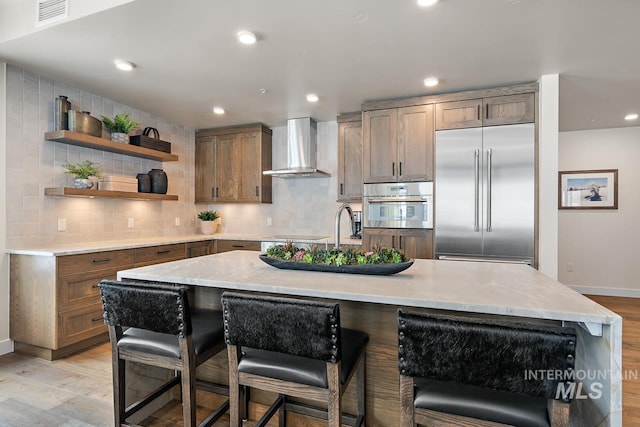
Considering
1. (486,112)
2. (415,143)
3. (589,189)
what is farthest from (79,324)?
(589,189)

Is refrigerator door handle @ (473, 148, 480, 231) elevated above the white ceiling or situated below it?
below

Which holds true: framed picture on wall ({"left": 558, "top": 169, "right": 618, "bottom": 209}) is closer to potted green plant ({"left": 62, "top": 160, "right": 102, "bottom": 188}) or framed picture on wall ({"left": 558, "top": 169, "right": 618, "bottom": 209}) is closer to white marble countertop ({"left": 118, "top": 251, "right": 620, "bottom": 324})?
white marble countertop ({"left": 118, "top": 251, "right": 620, "bottom": 324})

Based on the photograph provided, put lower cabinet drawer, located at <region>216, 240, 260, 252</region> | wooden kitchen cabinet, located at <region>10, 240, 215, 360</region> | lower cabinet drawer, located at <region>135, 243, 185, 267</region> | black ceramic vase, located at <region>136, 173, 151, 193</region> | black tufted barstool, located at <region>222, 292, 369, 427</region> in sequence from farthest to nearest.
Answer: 1. lower cabinet drawer, located at <region>216, 240, 260, 252</region>
2. black ceramic vase, located at <region>136, 173, 151, 193</region>
3. lower cabinet drawer, located at <region>135, 243, 185, 267</region>
4. wooden kitchen cabinet, located at <region>10, 240, 215, 360</region>
5. black tufted barstool, located at <region>222, 292, 369, 427</region>

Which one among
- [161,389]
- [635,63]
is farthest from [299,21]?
→ [635,63]

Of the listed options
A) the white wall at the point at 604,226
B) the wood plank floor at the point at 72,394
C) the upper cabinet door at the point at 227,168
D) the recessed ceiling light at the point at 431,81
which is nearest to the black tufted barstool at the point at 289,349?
the wood plank floor at the point at 72,394

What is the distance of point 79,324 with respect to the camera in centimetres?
291

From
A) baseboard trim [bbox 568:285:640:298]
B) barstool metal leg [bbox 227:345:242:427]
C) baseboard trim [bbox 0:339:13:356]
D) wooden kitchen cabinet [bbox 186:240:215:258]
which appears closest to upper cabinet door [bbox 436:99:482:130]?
barstool metal leg [bbox 227:345:242:427]

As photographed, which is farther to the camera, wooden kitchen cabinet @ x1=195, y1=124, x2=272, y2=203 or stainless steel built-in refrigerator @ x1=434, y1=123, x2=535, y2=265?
wooden kitchen cabinet @ x1=195, y1=124, x2=272, y2=203

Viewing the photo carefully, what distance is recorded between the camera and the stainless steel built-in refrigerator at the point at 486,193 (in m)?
3.19

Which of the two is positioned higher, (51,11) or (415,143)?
(51,11)

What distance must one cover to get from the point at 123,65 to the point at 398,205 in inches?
115

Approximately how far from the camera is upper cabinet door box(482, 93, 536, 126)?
10.5ft

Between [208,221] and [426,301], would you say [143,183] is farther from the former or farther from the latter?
[426,301]

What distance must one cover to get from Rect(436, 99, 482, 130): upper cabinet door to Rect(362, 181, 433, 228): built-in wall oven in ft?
2.08
